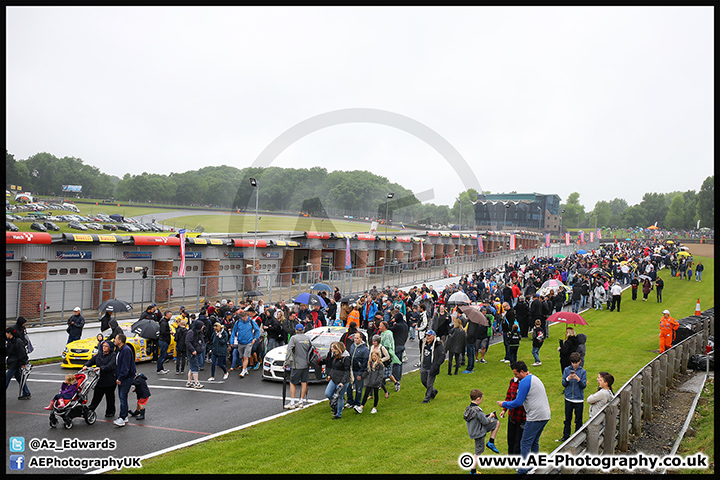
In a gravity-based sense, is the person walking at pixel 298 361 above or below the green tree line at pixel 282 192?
below

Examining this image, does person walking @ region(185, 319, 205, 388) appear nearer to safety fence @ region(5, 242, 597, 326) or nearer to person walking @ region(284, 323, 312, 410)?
person walking @ region(284, 323, 312, 410)

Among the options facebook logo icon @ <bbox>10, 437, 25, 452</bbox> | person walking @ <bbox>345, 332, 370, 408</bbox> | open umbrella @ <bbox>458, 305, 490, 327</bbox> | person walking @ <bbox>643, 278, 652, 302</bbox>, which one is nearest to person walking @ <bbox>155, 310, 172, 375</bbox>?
facebook logo icon @ <bbox>10, 437, 25, 452</bbox>

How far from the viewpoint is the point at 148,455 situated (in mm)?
8164

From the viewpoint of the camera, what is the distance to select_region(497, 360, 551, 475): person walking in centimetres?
689

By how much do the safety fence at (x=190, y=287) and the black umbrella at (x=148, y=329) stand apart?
4.11m

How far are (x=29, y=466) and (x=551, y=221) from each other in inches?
6016

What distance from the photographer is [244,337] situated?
13.9 metres

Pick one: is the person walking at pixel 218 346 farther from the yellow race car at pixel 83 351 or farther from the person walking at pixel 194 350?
the yellow race car at pixel 83 351

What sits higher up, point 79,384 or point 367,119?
point 367,119

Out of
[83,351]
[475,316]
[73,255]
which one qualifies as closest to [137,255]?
[73,255]

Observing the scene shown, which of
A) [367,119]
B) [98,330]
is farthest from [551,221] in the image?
[98,330]

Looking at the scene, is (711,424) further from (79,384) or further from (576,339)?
(79,384)

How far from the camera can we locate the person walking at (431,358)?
35.1 feet

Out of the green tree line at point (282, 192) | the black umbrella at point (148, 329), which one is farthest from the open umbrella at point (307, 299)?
the green tree line at point (282, 192)
